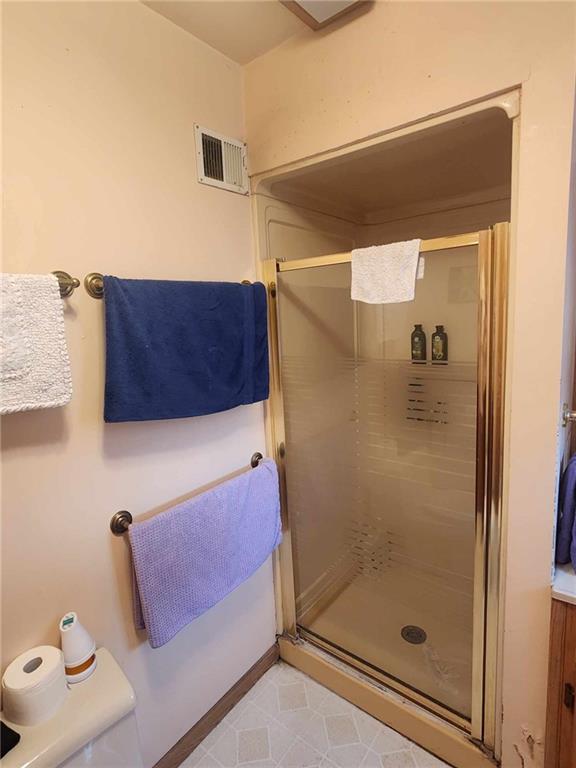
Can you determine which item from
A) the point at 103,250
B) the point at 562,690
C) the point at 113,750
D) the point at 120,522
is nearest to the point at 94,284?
the point at 103,250

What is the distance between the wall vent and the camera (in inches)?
54.1

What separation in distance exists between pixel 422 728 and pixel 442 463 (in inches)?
40.0

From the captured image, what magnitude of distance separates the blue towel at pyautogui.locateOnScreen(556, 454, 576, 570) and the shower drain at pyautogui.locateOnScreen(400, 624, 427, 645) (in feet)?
2.94

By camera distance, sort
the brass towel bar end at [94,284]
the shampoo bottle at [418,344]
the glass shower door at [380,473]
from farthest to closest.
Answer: the shampoo bottle at [418,344], the glass shower door at [380,473], the brass towel bar end at [94,284]

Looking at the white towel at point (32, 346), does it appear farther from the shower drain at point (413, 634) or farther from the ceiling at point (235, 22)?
the shower drain at point (413, 634)

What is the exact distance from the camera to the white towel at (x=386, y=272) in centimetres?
130

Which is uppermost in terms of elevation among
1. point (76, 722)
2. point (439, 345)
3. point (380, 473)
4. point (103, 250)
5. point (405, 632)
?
point (103, 250)

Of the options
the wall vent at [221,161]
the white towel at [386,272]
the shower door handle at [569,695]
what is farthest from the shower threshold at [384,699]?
the wall vent at [221,161]

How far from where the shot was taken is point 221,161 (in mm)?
1441

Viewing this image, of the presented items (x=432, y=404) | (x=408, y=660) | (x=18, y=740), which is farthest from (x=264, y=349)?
(x=408, y=660)

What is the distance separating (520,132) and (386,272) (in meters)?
0.50

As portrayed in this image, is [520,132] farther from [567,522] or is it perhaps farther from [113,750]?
[113,750]

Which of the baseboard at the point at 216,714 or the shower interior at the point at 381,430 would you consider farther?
the shower interior at the point at 381,430

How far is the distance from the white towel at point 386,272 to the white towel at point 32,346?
0.94 metres
